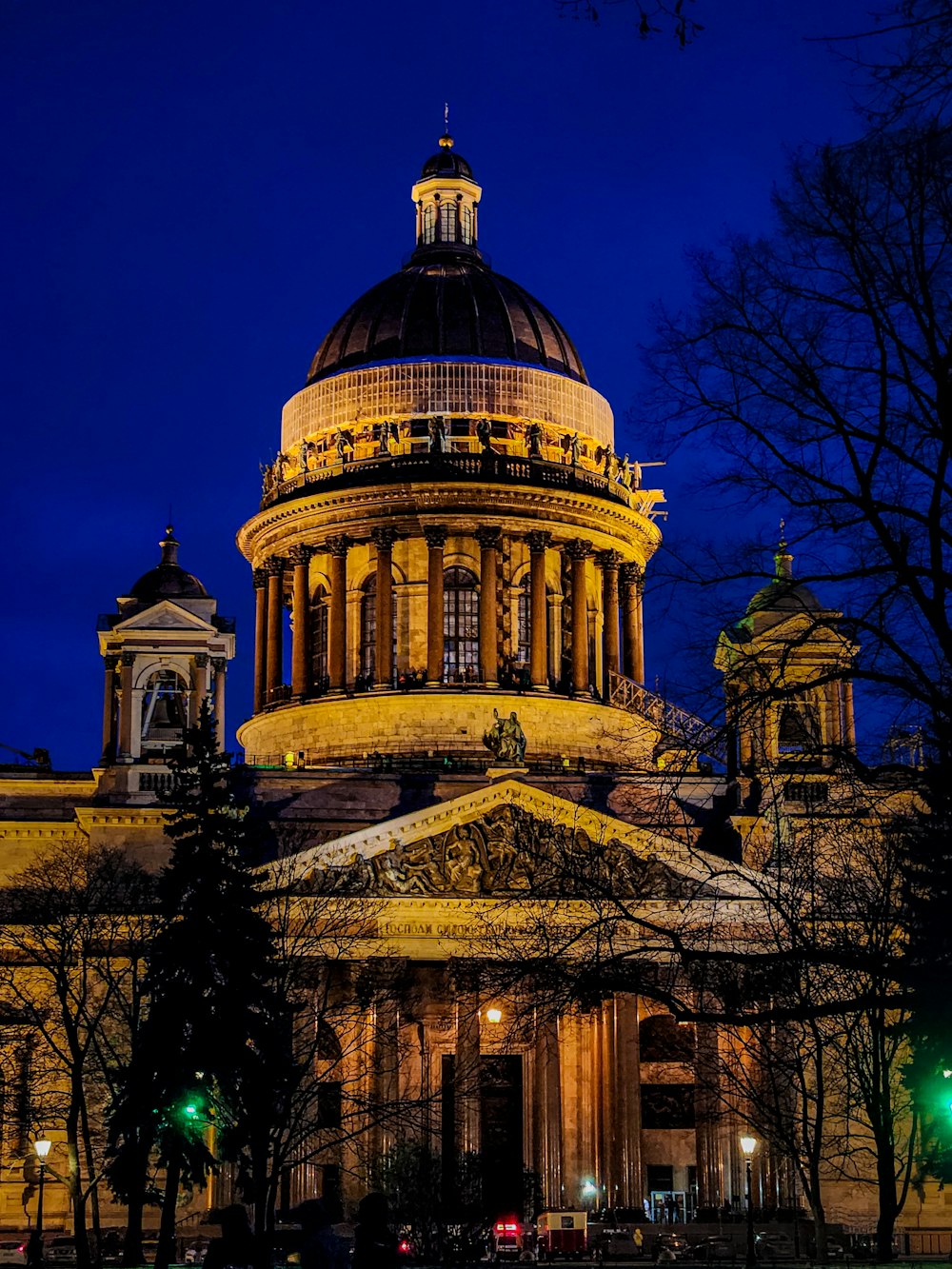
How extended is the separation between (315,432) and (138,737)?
20621mm

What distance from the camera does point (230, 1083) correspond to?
4866 centimetres

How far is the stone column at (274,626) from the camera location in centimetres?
9056

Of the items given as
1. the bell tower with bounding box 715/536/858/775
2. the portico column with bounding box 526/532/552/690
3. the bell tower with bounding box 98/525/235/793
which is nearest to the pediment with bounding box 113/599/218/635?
the bell tower with bounding box 98/525/235/793

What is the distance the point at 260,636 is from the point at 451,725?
1164cm

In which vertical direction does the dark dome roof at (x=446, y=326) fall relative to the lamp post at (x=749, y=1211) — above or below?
above

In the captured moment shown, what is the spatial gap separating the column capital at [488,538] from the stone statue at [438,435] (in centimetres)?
332

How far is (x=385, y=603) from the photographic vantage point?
285 ft

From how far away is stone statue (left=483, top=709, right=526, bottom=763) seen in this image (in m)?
72.2

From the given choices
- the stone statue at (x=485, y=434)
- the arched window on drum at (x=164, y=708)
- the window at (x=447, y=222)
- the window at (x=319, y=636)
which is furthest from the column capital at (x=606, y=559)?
the arched window on drum at (x=164, y=708)

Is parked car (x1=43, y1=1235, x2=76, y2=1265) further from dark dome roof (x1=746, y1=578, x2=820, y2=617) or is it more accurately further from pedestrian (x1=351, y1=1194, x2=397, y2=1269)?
pedestrian (x1=351, y1=1194, x2=397, y2=1269)

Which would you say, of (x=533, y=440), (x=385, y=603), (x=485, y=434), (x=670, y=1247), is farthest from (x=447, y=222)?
(x=670, y=1247)

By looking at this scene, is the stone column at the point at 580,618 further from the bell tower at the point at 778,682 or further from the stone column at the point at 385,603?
the bell tower at the point at 778,682

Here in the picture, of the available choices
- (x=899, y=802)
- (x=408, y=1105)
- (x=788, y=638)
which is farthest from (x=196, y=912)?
(x=788, y=638)

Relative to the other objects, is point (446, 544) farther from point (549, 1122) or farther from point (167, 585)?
point (549, 1122)
